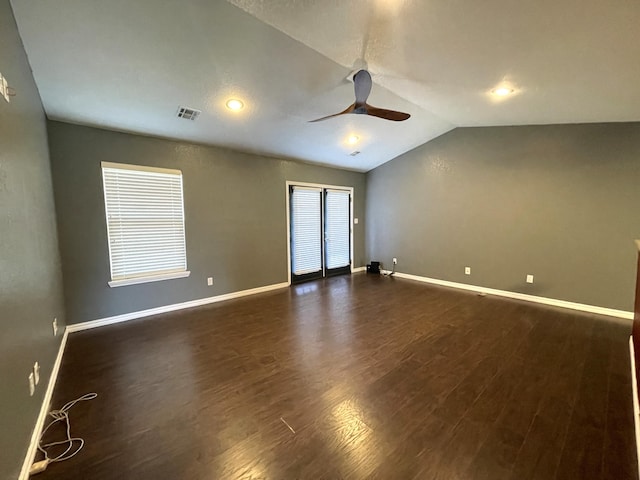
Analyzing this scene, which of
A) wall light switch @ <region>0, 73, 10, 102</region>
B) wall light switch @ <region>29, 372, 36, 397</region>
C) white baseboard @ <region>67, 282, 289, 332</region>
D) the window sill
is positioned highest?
wall light switch @ <region>0, 73, 10, 102</region>

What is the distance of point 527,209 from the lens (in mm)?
4469

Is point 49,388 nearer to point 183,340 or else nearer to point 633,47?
point 183,340

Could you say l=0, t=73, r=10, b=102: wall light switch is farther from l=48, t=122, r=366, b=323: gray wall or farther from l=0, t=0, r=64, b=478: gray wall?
l=48, t=122, r=366, b=323: gray wall

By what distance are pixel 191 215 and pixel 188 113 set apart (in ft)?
4.90

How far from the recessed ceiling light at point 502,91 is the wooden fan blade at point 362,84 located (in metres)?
1.43

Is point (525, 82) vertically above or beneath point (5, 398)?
above

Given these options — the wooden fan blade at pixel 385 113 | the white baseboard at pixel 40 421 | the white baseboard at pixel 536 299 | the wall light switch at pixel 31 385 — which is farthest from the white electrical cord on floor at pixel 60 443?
the white baseboard at pixel 536 299

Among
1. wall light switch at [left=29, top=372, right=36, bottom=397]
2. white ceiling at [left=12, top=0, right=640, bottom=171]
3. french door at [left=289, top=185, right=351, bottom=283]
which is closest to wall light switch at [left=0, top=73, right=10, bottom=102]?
white ceiling at [left=12, top=0, right=640, bottom=171]

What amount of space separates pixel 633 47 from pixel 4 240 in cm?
418

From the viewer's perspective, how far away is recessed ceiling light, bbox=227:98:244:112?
3234 mm

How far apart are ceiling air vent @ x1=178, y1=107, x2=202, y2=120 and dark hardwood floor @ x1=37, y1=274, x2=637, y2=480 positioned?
261 cm

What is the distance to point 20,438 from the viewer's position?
148cm

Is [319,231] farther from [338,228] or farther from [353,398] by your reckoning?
[353,398]

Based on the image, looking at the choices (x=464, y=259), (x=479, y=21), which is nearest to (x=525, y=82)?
(x=479, y=21)
